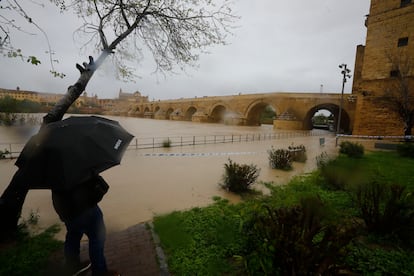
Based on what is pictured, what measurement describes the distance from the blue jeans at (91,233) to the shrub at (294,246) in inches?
58.7

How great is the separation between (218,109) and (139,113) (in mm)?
36460

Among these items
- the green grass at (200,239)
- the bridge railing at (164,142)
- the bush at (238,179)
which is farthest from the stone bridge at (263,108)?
the green grass at (200,239)

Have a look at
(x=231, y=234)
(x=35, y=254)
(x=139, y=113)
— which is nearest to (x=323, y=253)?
(x=231, y=234)

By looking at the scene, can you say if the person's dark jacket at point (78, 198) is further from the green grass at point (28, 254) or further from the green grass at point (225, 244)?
the green grass at point (225, 244)

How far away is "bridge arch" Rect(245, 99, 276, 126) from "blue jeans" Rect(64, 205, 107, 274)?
35.7 meters

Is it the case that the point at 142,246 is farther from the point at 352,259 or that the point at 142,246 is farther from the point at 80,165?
the point at 352,259

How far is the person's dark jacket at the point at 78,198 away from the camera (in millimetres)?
1813

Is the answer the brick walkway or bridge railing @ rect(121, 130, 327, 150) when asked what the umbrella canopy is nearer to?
the brick walkway

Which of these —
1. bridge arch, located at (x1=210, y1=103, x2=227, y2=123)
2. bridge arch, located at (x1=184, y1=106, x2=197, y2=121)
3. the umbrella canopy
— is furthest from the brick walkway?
bridge arch, located at (x1=184, y1=106, x2=197, y2=121)

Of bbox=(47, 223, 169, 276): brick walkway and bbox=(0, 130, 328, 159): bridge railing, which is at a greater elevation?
bbox=(47, 223, 169, 276): brick walkway

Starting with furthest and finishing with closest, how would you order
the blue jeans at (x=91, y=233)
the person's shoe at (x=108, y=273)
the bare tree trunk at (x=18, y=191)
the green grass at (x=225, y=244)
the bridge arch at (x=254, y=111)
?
the bridge arch at (x=254, y=111), the bare tree trunk at (x=18, y=191), the green grass at (x=225, y=244), the person's shoe at (x=108, y=273), the blue jeans at (x=91, y=233)

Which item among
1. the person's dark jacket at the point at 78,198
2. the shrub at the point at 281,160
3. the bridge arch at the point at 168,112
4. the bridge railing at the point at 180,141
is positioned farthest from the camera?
the bridge arch at the point at 168,112

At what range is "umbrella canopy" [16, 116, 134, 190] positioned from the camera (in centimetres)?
162

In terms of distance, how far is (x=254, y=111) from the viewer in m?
39.3
